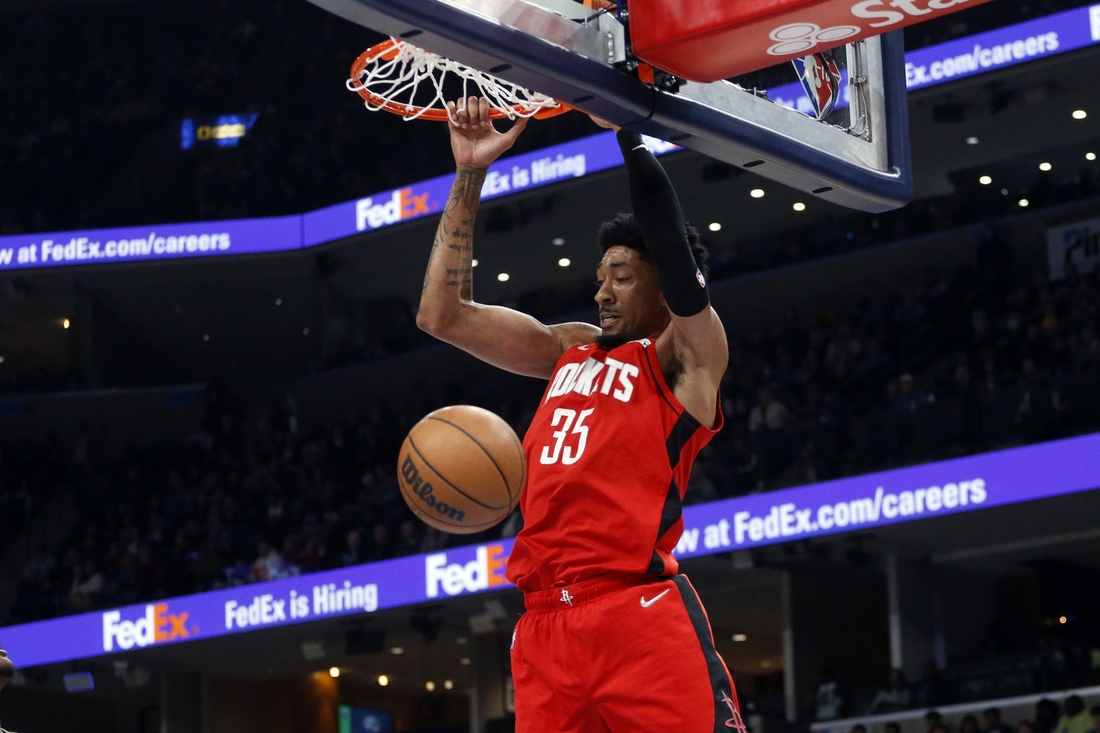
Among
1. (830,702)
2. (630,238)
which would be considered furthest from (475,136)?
(830,702)

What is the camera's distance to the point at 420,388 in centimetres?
1916

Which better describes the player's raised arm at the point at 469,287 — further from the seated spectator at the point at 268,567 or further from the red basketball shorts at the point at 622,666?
the seated spectator at the point at 268,567

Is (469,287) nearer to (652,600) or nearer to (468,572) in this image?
(652,600)

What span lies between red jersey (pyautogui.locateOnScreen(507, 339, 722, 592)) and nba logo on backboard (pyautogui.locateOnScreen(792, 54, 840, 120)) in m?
0.83

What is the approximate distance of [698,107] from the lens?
334cm

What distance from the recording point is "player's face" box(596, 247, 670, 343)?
3.46 m

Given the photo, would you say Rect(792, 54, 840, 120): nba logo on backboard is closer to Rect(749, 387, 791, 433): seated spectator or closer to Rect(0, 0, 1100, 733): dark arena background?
Rect(0, 0, 1100, 733): dark arena background

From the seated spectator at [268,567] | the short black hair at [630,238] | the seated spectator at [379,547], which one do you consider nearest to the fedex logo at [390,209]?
the seated spectator at [379,547]

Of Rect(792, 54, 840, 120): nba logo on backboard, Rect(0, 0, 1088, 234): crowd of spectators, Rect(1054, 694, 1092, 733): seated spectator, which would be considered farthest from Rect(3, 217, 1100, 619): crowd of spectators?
Rect(792, 54, 840, 120): nba logo on backboard

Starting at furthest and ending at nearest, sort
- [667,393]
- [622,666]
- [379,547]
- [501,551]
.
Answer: [379,547], [501,551], [667,393], [622,666]

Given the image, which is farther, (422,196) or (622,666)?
(422,196)

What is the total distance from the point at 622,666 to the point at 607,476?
41 centimetres

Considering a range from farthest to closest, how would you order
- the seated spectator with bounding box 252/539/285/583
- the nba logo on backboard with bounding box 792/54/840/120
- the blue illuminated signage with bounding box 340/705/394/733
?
the blue illuminated signage with bounding box 340/705/394/733, the seated spectator with bounding box 252/539/285/583, the nba logo on backboard with bounding box 792/54/840/120

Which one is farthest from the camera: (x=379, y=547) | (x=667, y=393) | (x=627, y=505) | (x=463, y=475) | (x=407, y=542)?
(x=379, y=547)
